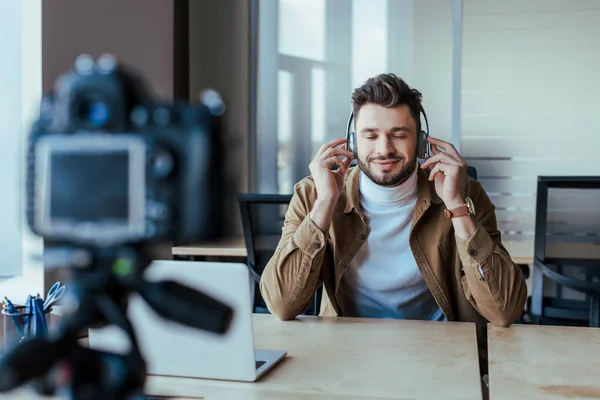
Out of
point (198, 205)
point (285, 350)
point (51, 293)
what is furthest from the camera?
point (285, 350)

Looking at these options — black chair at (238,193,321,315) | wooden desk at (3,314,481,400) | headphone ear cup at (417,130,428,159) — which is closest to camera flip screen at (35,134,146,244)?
wooden desk at (3,314,481,400)

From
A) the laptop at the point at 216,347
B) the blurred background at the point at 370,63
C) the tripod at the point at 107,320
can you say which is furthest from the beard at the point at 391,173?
the blurred background at the point at 370,63

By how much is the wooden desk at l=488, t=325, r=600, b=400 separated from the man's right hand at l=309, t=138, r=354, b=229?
1.57ft

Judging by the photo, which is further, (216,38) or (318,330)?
(216,38)

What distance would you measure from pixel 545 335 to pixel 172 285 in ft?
3.87

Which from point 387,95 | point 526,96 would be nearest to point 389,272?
point 387,95

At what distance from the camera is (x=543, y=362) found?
1166 mm

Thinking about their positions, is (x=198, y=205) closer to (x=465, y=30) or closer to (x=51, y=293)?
(x=51, y=293)

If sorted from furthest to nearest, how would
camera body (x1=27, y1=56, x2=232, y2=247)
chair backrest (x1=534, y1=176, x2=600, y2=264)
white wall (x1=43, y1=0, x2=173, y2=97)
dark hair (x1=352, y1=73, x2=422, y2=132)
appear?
1. white wall (x1=43, y1=0, x2=173, y2=97)
2. chair backrest (x1=534, y1=176, x2=600, y2=264)
3. dark hair (x1=352, y1=73, x2=422, y2=132)
4. camera body (x1=27, y1=56, x2=232, y2=247)

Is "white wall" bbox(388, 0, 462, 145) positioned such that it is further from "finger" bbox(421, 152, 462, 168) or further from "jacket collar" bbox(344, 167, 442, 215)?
"finger" bbox(421, 152, 462, 168)

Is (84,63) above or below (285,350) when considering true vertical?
above

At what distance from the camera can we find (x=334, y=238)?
5.79 ft

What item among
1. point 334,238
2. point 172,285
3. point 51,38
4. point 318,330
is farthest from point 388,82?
point 51,38

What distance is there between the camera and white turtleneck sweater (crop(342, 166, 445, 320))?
5.78 feet
